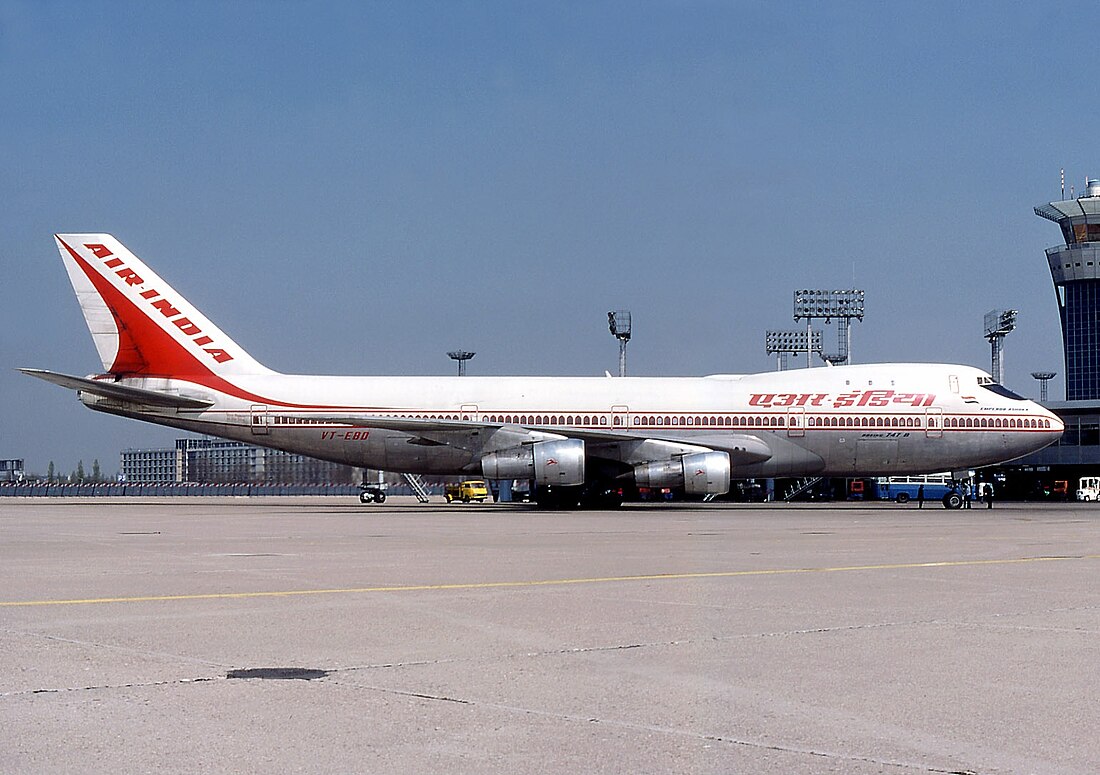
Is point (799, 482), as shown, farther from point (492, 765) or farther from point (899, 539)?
point (492, 765)

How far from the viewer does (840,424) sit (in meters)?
40.6

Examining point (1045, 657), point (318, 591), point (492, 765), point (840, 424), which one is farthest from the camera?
point (840, 424)

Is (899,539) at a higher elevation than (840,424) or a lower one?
lower

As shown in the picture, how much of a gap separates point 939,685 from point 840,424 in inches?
1355

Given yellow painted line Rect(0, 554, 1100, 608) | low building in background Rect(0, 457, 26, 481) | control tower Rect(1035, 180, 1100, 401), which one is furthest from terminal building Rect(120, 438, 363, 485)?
Answer: control tower Rect(1035, 180, 1100, 401)

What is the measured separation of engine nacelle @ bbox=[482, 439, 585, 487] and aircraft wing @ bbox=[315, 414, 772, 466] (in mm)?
595

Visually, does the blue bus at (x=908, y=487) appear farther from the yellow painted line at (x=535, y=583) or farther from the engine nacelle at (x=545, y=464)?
the yellow painted line at (x=535, y=583)

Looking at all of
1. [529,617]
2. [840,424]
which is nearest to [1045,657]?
[529,617]

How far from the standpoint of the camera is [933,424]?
40.8 metres

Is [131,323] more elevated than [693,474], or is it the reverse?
[131,323]

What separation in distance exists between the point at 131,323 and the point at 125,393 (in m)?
3.21

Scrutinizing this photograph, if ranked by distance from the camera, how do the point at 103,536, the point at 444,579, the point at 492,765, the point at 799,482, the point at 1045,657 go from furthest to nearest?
the point at 799,482
the point at 103,536
the point at 444,579
the point at 1045,657
the point at 492,765

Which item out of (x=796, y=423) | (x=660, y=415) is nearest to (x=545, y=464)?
(x=660, y=415)

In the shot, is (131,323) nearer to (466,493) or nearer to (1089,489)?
(466,493)
